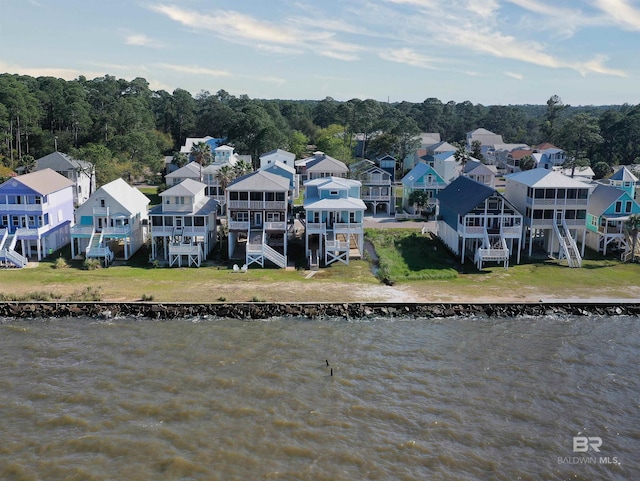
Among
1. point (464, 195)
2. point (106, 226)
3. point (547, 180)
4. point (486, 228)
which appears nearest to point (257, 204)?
point (106, 226)

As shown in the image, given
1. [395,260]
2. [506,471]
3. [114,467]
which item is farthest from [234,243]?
[506,471]

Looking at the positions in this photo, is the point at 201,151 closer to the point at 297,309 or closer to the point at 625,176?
the point at 297,309

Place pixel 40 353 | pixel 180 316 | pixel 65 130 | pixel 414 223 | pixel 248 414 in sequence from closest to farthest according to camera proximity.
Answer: pixel 248 414, pixel 40 353, pixel 180 316, pixel 414 223, pixel 65 130

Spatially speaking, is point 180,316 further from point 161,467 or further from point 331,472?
point 331,472

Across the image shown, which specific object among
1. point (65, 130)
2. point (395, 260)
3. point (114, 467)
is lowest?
point (114, 467)

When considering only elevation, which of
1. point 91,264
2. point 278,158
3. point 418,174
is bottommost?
point 91,264

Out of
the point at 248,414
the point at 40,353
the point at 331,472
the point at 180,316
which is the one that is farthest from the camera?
the point at 180,316

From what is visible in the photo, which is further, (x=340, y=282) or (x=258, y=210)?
(x=258, y=210)

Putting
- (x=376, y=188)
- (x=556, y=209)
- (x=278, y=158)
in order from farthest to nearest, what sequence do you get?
(x=278, y=158) → (x=376, y=188) → (x=556, y=209)

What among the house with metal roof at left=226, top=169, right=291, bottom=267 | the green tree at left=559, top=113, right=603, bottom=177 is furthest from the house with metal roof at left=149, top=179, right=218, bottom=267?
the green tree at left=559, top=113, right=603, bottom=177
